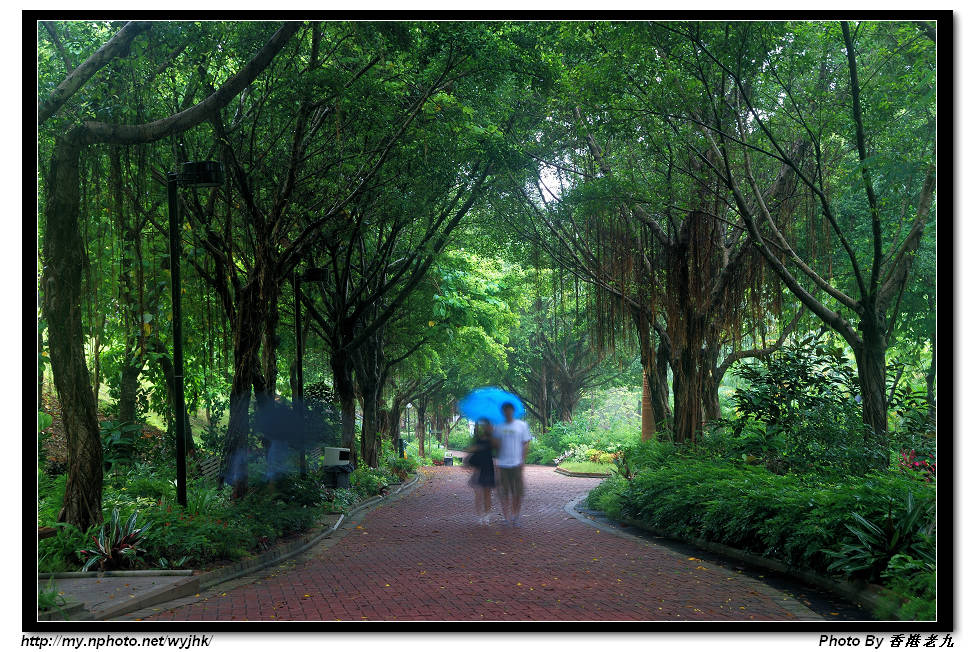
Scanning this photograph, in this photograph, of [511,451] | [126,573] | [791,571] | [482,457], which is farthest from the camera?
[482,457]

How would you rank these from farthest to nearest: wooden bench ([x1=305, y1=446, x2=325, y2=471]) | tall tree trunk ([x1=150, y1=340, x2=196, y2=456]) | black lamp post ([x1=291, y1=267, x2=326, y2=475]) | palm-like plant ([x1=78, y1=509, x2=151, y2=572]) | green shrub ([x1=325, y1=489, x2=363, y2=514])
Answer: wooden bench ([x1=305, y1=446, x2=325, y2=471]) < tall tree trunk ([x1=150, y1=340, x2=196, y2=456]) < black lamp post ([x1=291, y1=267, x2=326, y2=475]) < green shrub ([x1=325, y1=489, x2=363, y2=514]) < palm-like plant ([x1=78, y1=509, x2=151, y2=572])

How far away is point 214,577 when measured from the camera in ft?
23.8

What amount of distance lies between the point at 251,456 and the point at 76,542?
5.59 metres

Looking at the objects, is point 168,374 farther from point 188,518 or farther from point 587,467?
point 587,467

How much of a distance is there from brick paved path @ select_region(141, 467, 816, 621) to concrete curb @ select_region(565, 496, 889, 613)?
0.40m

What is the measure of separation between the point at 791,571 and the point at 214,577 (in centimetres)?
538

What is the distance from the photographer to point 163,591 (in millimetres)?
6199

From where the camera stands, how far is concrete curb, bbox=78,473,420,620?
567cm

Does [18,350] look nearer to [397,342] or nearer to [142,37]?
[142,37]

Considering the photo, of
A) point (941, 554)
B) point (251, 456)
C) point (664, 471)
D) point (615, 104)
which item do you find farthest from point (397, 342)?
point (941, 554)

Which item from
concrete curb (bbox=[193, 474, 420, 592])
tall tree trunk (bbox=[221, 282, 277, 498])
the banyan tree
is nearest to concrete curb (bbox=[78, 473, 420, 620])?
concrete curb (bbox=[193, 474, 420, 592])

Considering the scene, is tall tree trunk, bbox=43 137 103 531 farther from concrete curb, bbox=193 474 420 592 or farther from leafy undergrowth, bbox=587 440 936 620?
leafy undergrowth, bbox=587 440 936 620

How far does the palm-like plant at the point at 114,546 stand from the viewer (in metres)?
6.98

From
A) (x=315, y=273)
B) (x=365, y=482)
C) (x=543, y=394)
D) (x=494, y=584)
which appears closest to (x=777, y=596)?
(x=494, y=584)
